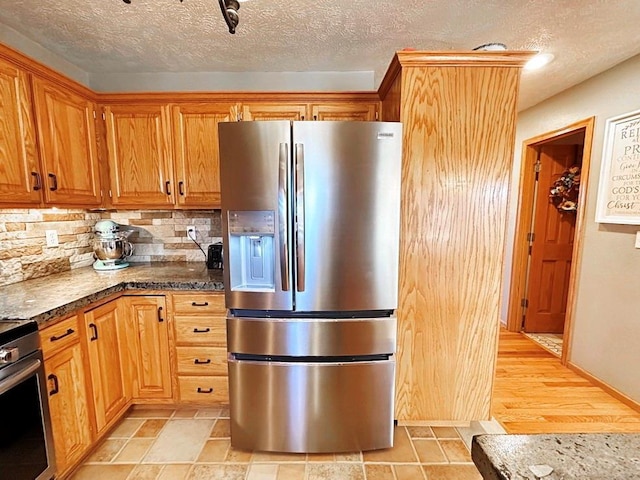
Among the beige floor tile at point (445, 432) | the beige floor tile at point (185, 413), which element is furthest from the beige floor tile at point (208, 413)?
the beige floor tile at point (445, 432)

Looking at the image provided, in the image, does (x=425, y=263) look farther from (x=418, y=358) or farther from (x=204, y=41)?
(x=204, y=41)

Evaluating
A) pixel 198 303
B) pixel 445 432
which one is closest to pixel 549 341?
pixel 445 432

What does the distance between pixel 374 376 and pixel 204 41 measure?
2270 mm

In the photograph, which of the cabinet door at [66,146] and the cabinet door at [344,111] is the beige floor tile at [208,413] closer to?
the cabinet door at [66,146]

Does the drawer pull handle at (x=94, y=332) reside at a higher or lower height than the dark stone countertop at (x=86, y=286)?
lower

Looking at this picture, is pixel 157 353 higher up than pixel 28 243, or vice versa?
pixel 28 243

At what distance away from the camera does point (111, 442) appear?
1.87m

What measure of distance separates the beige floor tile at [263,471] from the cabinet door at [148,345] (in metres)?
0.76

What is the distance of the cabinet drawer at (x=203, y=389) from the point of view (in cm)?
206

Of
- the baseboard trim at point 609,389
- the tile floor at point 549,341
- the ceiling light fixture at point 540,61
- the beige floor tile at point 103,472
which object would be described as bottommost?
the beige floor tile at point 103,472

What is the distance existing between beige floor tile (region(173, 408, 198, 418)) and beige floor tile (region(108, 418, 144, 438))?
21 cm

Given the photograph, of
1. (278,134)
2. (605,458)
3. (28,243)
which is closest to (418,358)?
(605,458)

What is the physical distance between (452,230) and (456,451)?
1.27 meters

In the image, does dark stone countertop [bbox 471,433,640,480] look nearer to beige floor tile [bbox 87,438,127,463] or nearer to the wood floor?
the wood floor
